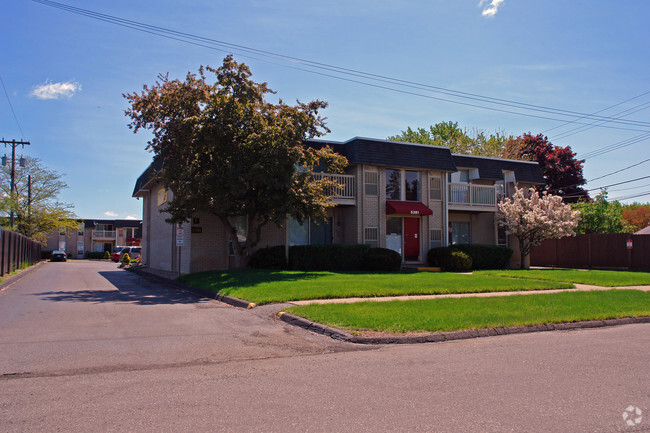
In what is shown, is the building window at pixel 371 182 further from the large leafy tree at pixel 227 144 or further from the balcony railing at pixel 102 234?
the balcony railing at pixel 102 234

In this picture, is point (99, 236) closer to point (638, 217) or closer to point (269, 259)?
point (269, 259)

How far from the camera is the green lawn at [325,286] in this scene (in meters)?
13.4

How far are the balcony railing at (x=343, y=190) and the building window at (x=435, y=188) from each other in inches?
184

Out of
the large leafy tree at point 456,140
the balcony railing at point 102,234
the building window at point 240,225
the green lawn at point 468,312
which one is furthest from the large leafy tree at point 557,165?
the balcony railing at point 102,234

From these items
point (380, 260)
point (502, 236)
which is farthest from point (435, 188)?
point (380, 260)

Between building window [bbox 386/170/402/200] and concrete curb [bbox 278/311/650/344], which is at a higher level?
building window [bbox 386/170/402/200]

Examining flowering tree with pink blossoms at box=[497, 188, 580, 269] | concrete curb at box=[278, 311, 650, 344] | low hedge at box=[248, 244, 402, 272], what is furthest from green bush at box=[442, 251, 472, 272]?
concrete curb at box=[278, 311, 650, 344]

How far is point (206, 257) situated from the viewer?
23266 mm

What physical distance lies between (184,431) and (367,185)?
2119 cm

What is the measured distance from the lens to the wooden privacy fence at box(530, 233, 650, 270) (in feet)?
95.7

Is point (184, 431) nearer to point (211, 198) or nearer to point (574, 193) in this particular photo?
point (211, 198)

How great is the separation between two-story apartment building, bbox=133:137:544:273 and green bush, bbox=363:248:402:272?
181cm

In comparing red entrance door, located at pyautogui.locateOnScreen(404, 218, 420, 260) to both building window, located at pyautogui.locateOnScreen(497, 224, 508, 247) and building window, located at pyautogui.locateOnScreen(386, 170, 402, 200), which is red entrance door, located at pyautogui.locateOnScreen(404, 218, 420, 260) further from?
building window, located at pyautogui.locateOnScreen(497, 224, 508, 247)

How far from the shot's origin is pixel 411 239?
2609 cm
